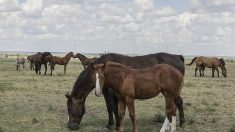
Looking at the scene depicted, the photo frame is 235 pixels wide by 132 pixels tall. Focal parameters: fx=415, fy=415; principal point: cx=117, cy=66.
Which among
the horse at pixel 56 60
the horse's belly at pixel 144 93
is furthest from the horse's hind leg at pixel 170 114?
the horse at pixel 56 60

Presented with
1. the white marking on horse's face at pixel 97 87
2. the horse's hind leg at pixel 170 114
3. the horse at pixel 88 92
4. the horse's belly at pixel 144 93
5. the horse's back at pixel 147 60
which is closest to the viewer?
the white marking on horse's face at pixel 97 87

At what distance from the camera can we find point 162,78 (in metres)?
9.93

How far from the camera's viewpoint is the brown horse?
9.57 metres

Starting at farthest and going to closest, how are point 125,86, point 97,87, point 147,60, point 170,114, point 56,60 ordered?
1. point 56,60
2. point 147,60
3. point 170,114
4. point 125,86
5. point 97,87

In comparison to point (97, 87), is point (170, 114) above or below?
below

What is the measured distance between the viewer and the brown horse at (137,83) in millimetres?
9570

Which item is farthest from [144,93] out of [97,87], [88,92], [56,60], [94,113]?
[56,60]

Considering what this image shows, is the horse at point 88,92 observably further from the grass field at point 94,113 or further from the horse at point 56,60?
the horse at point 56,60

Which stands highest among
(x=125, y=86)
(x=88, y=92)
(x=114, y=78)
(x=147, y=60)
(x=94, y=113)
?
(x=147, y=60)

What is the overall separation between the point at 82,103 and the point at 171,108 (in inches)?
96.0

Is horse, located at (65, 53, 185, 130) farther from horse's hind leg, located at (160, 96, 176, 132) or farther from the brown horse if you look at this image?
horse's hind leg, located at (160, 96, 176, 132)

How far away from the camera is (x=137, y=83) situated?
9758mm

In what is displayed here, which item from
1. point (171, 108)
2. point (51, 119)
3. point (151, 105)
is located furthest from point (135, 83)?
point (151, 105)

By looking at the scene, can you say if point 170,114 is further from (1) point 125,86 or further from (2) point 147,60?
(2) point 147,60
